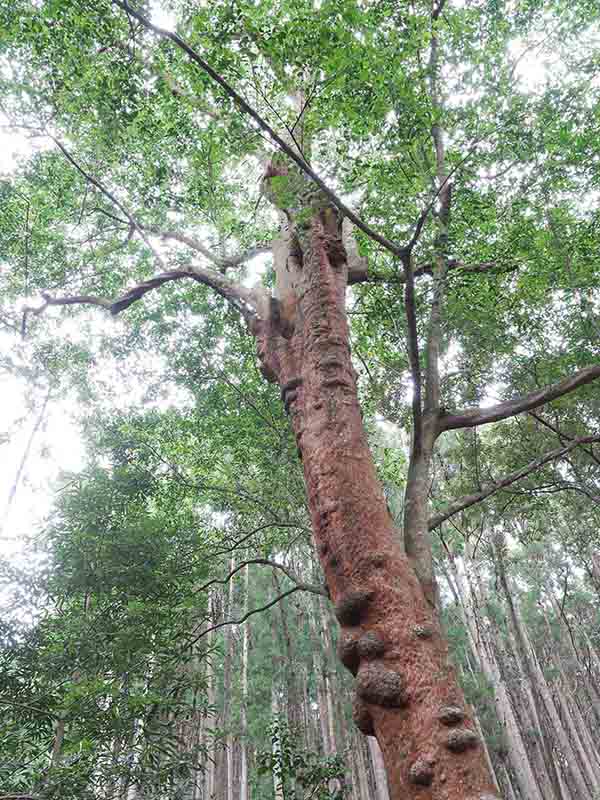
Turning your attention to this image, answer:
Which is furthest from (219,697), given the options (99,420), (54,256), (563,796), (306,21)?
(306,21)

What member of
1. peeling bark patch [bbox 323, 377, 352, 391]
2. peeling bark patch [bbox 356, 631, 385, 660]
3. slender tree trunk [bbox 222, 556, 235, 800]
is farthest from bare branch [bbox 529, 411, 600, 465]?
slender tree trunk [bbox 222, 556, 235, 800]

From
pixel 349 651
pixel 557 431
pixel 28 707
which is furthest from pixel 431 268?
pixel 28 707

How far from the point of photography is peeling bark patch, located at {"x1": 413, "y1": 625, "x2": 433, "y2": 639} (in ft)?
5.51

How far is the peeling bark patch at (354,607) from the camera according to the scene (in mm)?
1774

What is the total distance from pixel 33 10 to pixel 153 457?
462 cm

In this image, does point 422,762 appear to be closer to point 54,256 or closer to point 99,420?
point 54,256

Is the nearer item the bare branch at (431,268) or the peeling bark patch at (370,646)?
the peeling bark patch at (370,646)

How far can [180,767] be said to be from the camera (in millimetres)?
4199

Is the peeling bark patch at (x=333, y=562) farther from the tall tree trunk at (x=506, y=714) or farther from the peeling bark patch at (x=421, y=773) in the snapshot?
the tall tree trunk at (x=506, y=714)

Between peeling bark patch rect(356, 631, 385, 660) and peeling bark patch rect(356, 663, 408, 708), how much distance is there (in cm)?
4

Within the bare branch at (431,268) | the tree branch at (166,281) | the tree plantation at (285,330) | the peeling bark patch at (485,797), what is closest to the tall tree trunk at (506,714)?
the tree plantation at (285,330)

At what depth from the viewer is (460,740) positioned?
55.2 inches

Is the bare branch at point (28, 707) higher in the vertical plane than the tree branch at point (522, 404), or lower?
lower

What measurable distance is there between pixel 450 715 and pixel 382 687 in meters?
0.21
